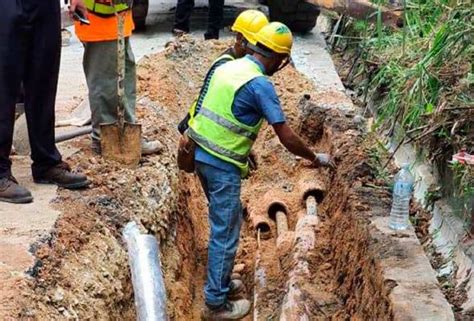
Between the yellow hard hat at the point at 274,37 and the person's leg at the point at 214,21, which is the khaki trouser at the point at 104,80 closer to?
the yellow hard hat at the point at 274,37

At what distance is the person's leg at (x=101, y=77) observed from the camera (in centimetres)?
525

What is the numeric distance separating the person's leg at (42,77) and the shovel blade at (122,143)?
2.08 ft

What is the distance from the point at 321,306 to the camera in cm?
471

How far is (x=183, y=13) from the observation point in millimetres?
10367

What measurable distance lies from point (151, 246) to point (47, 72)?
4.38 ft

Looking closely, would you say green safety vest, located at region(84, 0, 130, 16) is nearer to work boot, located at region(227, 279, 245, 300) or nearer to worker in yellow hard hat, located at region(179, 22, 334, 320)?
worker in yellow hard hat, located at region(179, 22, 334, 320)

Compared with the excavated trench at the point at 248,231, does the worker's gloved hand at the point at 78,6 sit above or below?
above

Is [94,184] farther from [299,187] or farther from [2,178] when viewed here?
[299,187]

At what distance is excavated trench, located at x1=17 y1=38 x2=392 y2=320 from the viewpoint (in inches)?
160

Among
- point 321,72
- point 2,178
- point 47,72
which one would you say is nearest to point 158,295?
point 2,178

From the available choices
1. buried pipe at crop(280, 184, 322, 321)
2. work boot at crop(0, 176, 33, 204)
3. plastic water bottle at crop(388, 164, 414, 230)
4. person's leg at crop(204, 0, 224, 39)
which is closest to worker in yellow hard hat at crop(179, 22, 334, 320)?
buried pipe at crop(280, 184, 322, 321)

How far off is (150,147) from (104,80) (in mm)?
686

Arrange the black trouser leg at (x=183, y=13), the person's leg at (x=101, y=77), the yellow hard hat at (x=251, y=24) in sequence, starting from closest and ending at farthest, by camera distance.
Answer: the yellow hard hat at (x=251, y=24) → the person's leg at (x=101, y=77) → the black trouser leg at (x=183, y=13)

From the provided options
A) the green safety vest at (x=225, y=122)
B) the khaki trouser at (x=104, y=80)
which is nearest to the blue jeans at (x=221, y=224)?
the green safety vest at (x=225, y=122)
